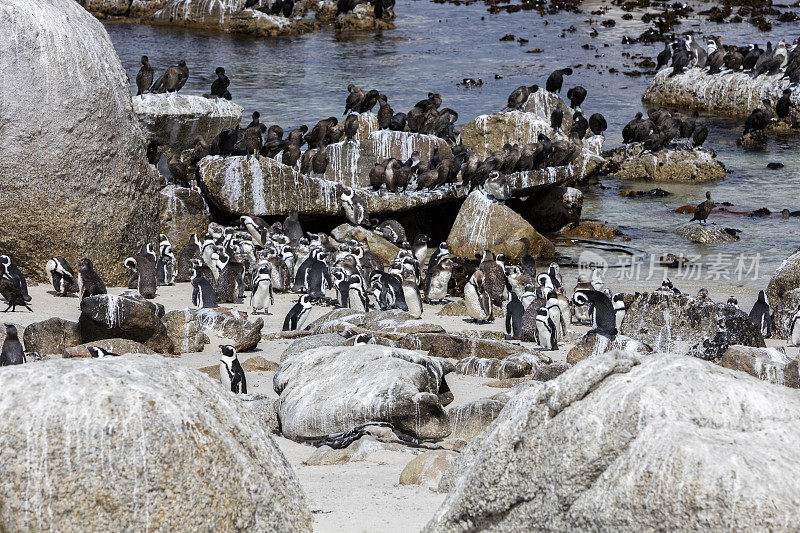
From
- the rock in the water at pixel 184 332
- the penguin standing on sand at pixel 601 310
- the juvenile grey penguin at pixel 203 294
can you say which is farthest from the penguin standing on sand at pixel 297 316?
the penguin standing on sand at pixel 601 310

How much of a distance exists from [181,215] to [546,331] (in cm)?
796

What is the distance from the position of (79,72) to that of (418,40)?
3514 cm

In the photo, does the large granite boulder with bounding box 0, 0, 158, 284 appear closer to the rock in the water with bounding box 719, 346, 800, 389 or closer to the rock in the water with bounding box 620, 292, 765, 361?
the rock in the water with bounding box 620, 292, 765, 361

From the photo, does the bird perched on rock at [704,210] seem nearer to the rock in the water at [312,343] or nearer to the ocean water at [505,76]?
the ocean water at [505,76]

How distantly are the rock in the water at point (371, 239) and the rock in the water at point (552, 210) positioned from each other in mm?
4015

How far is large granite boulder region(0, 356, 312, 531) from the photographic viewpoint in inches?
142

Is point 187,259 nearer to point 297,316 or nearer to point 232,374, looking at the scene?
point 297,316

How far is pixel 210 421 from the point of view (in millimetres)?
3984

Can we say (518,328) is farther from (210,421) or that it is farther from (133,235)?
(210,421)

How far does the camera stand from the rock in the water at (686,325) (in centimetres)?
1059

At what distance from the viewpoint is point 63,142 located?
12617mm

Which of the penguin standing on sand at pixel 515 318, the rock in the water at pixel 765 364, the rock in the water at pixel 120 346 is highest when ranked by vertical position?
the rock in the water at pixel 765 364

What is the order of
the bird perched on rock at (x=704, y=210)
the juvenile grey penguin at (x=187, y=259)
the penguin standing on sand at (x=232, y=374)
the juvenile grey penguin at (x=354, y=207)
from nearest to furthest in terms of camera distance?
the penguin standing on sand at (x=232, y=374), the juvenile grey penguin at (x=187, y=259), the juvenile grey penguin at (x=354, y=207), the bird perched on rock at (x=704, y=210)

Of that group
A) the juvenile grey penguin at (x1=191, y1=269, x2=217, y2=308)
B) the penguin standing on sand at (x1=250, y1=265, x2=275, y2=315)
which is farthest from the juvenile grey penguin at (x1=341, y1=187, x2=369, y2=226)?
the juvenile grey penguin at (x1=191, y1=269, x2=217, y2=308)
